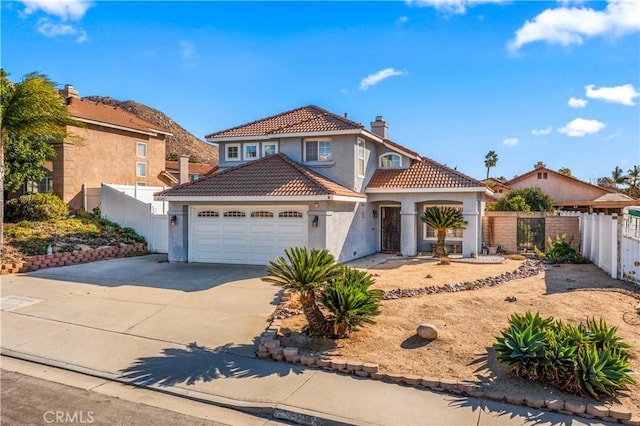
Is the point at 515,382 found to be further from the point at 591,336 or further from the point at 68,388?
the point at 68,388

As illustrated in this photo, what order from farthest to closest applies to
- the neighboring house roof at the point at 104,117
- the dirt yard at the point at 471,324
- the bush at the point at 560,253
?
the neighboring house roof at the point at 104,117 → the bush at the point at 560,253 → the dirt yard at the point at 471,324

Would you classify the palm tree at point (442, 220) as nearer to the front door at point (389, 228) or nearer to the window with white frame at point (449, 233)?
the window with white frame at point (449, 233)

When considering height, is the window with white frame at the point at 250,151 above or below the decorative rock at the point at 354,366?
above

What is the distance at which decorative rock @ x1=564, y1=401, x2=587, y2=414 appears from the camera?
5660 mm

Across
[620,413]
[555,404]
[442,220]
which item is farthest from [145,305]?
[442,220]

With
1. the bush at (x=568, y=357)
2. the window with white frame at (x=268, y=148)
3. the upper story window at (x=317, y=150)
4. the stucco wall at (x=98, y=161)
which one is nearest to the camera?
the bush at (x=568, y=357)

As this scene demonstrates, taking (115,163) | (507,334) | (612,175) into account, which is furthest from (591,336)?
(612,175)

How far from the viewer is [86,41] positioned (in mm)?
16953

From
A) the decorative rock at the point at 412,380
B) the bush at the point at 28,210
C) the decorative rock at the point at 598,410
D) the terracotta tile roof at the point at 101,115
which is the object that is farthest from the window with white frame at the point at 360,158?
the terracotta tile roof at the point at 101,115

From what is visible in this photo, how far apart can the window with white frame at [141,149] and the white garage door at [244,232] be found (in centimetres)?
1462

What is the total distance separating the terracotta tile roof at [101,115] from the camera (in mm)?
26059

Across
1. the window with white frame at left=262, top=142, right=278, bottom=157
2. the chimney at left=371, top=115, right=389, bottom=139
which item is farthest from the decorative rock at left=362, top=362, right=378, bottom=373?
the chimney at left=371, top=115, right=389, bottom=139

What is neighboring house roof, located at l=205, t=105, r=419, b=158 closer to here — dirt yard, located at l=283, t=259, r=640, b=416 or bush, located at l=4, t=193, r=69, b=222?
dirt yard, located at l=283, t=259, r=640, b=416

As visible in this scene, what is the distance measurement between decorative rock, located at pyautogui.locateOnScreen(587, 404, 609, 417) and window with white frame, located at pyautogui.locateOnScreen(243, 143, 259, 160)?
55.2 feet
